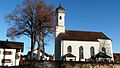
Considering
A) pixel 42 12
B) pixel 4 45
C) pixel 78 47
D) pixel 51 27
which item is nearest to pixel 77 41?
pixel 78 47

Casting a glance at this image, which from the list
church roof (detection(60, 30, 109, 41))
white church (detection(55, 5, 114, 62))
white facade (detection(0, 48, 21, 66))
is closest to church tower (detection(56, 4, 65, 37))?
white church (detection(55, 5, 114, 62))

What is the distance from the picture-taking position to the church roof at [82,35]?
149ft

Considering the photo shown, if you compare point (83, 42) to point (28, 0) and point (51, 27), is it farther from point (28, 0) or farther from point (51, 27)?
point (28, 0)

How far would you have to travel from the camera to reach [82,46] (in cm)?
4538

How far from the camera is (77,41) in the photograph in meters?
45.2

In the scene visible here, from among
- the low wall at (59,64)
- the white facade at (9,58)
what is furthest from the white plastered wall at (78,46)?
the low wall at (59,64)

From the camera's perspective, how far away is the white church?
43.4 m

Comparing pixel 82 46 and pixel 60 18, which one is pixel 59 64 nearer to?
Answer: pixel 82 46

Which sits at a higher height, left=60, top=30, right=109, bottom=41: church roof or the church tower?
the church tower

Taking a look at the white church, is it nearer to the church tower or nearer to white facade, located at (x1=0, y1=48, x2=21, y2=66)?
the church tower

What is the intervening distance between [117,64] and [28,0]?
2057 cm

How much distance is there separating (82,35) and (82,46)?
14.5ft

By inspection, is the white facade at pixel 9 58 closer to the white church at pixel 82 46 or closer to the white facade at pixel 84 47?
the white church at pixel 82 46

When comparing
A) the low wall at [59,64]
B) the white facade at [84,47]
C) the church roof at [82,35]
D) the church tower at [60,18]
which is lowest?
the low wall at [59,64]
